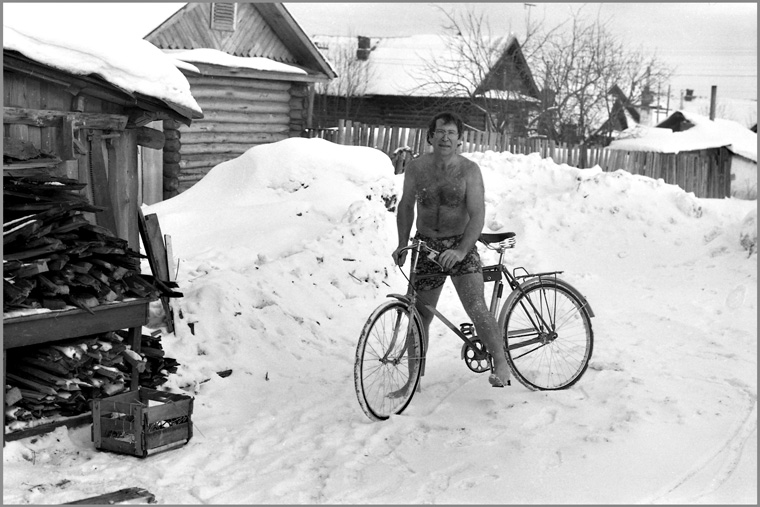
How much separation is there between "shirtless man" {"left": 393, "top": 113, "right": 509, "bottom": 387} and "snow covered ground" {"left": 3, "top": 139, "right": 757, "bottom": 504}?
570 millimetres

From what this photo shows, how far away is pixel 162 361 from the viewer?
20.9ft

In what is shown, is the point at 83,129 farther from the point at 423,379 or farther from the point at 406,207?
the point at 423,379

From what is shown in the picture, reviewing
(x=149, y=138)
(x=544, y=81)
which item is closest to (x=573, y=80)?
(x=544, y=81)

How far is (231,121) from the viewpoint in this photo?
18.3 meters

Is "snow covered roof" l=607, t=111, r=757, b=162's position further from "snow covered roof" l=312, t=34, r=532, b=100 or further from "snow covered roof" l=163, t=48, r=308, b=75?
"snow covered roof" l=163, t=48, r=308, b=75

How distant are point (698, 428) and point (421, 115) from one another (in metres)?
26.3

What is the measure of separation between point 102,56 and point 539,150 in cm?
1602

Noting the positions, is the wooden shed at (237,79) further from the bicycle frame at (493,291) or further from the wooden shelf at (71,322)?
the bicycle frame at (493,291)

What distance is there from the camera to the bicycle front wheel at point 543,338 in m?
6.39

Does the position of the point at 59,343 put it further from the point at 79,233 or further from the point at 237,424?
the point at 237,424

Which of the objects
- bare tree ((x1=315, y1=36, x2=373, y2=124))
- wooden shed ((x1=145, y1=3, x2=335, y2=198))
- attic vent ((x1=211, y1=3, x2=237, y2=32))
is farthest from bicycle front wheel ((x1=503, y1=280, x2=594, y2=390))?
bare tree ((x1=315, y1=36, x2=373, y2=124))

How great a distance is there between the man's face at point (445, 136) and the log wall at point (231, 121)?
11.4 m

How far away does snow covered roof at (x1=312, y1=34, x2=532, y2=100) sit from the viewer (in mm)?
29420

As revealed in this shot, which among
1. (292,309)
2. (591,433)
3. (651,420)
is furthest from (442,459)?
(292,309)
